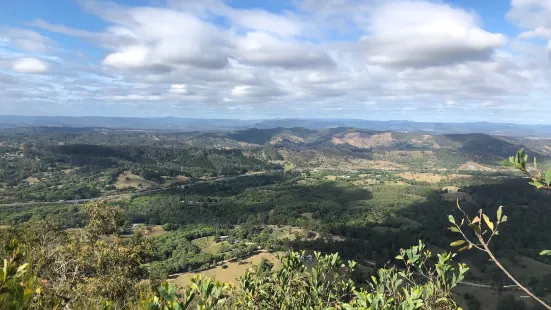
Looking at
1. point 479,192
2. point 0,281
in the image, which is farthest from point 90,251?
point 479,192

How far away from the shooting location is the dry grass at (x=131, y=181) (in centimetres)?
15588

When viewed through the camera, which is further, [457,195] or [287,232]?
[457,195]

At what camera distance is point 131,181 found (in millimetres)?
160875

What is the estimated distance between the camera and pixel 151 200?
125125mm

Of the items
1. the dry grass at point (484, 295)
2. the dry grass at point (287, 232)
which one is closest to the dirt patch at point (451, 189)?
the dry grass at point (287, 232)

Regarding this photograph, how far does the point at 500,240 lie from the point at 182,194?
4326 inches

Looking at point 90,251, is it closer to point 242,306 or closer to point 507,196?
point 242,306

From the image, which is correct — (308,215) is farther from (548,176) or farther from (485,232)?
(548,176)

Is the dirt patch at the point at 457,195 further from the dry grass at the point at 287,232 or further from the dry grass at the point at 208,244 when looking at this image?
the dry grass at the point at 208,244

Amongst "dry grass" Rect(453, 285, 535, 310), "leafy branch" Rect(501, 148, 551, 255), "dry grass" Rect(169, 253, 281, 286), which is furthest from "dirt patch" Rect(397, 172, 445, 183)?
"leafy branch" Rect(501, 148, 551, 255)

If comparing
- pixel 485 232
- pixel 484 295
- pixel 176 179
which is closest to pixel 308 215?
pixel 484 295

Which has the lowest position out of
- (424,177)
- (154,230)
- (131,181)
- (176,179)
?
(154,230)

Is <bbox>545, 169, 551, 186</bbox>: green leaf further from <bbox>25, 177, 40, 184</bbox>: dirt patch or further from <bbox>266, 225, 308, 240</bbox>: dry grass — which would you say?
<bbox>25, 177, 40, 184</bbox>: dirt patch

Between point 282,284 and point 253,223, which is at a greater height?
point 282,284
